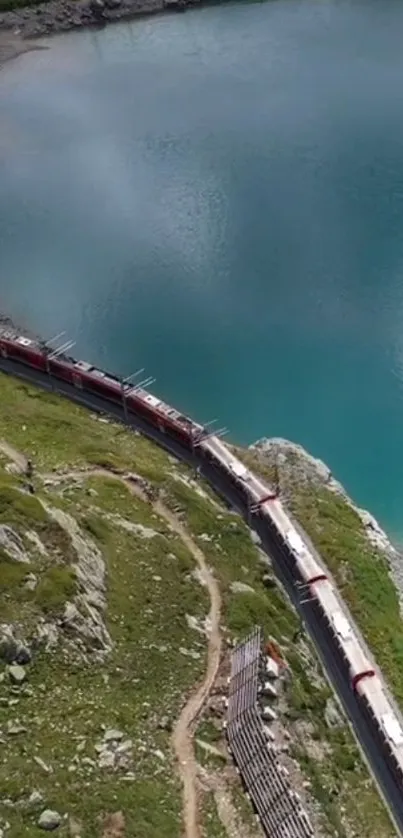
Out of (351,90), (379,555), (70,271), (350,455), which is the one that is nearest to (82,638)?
(379,555)

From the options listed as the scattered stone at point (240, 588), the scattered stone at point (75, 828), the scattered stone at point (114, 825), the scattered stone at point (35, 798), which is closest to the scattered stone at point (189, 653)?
the scattered stone at point (240, 588)

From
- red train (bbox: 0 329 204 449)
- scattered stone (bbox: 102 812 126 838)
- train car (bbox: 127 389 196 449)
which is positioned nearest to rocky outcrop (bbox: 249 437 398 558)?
train car (bbox: 127 389 196 449)

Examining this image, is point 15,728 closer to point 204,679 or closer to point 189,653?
point 204,679

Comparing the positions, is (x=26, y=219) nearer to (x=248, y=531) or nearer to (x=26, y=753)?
(x=248, y=531)

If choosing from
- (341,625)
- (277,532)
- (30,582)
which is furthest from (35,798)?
(277,532)

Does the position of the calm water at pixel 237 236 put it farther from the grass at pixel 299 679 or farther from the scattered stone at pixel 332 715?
the scattered stone at pixel 332 715

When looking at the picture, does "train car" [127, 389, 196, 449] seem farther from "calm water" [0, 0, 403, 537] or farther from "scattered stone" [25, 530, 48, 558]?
"scattered stone" [25, 530, 48, 558]
